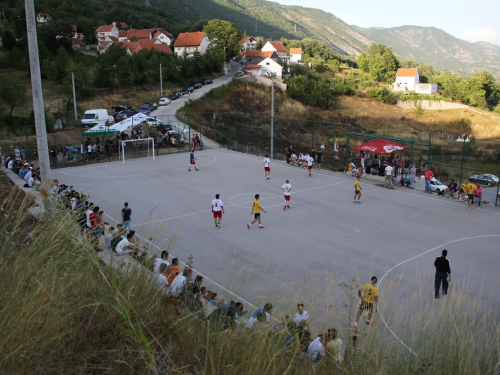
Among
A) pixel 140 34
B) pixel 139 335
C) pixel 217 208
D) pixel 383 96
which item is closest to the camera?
pixel 139 335

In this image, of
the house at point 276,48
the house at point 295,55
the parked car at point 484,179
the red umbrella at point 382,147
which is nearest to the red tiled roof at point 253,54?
the house at point 276,48

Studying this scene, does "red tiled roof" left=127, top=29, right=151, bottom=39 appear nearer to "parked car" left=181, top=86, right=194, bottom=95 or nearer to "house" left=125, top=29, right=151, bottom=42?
"house" left=125, top=29, right=151, bottom=42

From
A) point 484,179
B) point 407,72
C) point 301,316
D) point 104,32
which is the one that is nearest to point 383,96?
point 407,72

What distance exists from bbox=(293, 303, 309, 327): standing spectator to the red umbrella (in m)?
20.1

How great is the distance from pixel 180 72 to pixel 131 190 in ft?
181

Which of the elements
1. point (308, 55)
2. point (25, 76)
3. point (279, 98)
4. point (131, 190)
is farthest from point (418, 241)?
point (308, 55)

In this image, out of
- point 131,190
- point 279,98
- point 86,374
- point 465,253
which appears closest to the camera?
point 86,374

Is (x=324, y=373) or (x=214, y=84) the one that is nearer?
(x=324, y=373)

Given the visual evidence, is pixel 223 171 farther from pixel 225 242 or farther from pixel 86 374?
pixel 86 374

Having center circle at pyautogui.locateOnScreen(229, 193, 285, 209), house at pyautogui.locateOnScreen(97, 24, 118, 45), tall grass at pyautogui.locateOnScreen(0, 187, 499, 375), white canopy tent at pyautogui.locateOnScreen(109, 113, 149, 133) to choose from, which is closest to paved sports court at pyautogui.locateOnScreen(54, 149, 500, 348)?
center circle at pyautogui.locateOnScreen(229, 193, 285, 209)

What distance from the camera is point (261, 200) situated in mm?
20594

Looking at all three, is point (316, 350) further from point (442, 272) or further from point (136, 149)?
point (136, 149)

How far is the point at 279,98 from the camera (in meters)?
72.1

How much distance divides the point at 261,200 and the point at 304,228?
13.9ft
